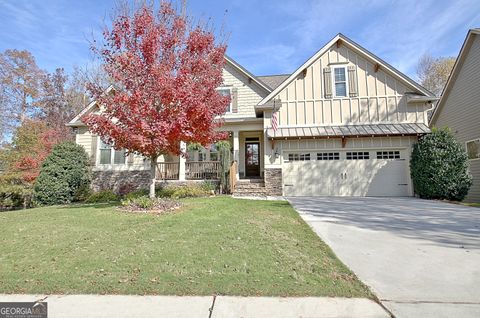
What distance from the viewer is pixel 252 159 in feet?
55.0

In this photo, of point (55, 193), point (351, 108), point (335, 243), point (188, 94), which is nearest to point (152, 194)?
point (188, 94)

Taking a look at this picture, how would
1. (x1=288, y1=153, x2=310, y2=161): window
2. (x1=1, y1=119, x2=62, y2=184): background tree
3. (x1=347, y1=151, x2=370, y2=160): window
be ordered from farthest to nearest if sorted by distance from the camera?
(x1=1, y1=119, x2=62, y2=184): background tree
(x1=288, y1=153, x2=310, y2=161): window
(x1=347, y1=151, x2=370, y2=160): window

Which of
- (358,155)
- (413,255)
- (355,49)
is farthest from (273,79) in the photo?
(413,255)

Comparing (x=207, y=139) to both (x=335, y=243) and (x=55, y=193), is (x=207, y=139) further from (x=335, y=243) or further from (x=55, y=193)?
(x=55, y=193)

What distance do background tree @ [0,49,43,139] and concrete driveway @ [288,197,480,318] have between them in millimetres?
32025

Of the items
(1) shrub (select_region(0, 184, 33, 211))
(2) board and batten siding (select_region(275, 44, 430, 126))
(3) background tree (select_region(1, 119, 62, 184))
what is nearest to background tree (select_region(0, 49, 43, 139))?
(3) background tree (select_region(1, 119, 62, 184))

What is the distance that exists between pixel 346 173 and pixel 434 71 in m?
22.0

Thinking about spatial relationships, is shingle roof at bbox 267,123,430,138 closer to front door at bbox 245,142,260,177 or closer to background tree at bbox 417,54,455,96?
front door at bbox 245,142,260,177

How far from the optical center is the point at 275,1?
1139 centimetres

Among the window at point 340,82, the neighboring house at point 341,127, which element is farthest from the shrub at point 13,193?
the window at point 340,82

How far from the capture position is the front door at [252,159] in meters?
16.6

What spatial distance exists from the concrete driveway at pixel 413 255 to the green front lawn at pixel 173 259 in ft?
1.19

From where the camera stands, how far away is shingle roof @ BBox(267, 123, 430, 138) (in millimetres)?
12289

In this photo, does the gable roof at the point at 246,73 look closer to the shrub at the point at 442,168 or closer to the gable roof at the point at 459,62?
the shrub at the point at 442,168
